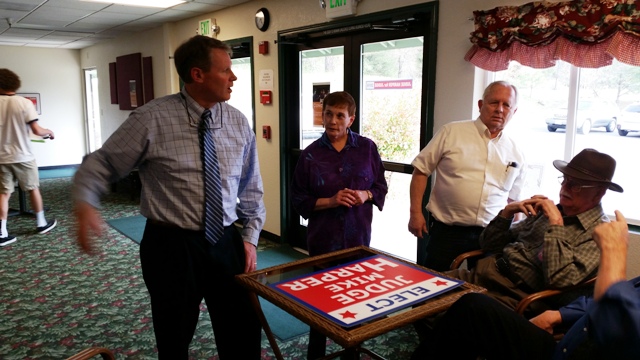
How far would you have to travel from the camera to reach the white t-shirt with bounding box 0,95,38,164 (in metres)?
4.83

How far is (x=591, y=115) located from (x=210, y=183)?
2.12 metres

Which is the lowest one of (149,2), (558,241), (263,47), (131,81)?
(558,241)

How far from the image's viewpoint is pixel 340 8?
3854mm

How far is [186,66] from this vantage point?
5.82 ft

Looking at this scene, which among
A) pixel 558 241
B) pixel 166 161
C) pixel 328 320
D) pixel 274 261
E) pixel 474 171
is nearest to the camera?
pixel 328 320

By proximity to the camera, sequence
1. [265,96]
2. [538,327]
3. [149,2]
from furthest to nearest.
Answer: [149,2] → [265,96] → [538,327]

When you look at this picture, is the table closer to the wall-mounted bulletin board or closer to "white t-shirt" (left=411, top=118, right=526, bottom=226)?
"white t-shirt" (left=411, top=118, right=526, bottom=226)

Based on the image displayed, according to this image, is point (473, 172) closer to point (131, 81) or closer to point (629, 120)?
point (629, 120)

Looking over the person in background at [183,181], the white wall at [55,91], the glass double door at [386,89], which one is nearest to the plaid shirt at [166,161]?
the person in background at [183,181]

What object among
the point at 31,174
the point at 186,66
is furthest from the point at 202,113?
the point at 31,174

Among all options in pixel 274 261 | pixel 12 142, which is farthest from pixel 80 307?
pixel 12 142

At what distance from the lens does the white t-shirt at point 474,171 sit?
240 cm

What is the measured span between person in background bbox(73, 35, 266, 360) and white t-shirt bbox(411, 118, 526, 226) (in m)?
1.10

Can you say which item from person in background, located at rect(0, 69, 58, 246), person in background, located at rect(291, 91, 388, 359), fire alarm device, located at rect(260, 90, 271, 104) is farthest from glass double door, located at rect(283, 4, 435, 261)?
person in background, located at rect(0, 69, 58, 246)
